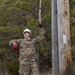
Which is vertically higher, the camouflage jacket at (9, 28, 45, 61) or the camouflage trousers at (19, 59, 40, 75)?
the camouflage jacket at (9, 28, 45, 61)

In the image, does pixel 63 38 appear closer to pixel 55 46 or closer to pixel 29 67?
pixel 55 46

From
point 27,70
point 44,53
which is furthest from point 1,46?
point 27,70

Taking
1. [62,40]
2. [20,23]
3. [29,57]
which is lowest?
[29,57]

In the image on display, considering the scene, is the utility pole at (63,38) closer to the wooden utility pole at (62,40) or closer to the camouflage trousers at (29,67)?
the wooden utility pole at (62,40)

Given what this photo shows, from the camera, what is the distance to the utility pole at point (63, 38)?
6.68 m

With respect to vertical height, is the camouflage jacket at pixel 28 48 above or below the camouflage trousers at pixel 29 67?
above

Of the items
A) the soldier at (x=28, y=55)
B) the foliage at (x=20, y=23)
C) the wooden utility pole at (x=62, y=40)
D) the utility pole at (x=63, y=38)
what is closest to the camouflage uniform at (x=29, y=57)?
the soldier at (x=28, y=55)

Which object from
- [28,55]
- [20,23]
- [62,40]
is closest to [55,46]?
[62,40]

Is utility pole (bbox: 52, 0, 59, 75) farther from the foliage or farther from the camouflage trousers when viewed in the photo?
the foliage

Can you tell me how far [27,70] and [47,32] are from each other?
4.11 m

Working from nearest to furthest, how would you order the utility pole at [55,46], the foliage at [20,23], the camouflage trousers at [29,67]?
the utility pole at [55,46], the camouflage trousers at [29,67], the foliage at [20,23]

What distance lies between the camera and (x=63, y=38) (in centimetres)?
666

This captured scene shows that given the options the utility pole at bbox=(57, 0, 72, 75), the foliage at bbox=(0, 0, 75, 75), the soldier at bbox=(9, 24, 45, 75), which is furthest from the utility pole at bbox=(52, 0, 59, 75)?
the foliage at bbox=(0, 0, 75, 75)

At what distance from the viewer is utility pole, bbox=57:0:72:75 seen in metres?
6.68
